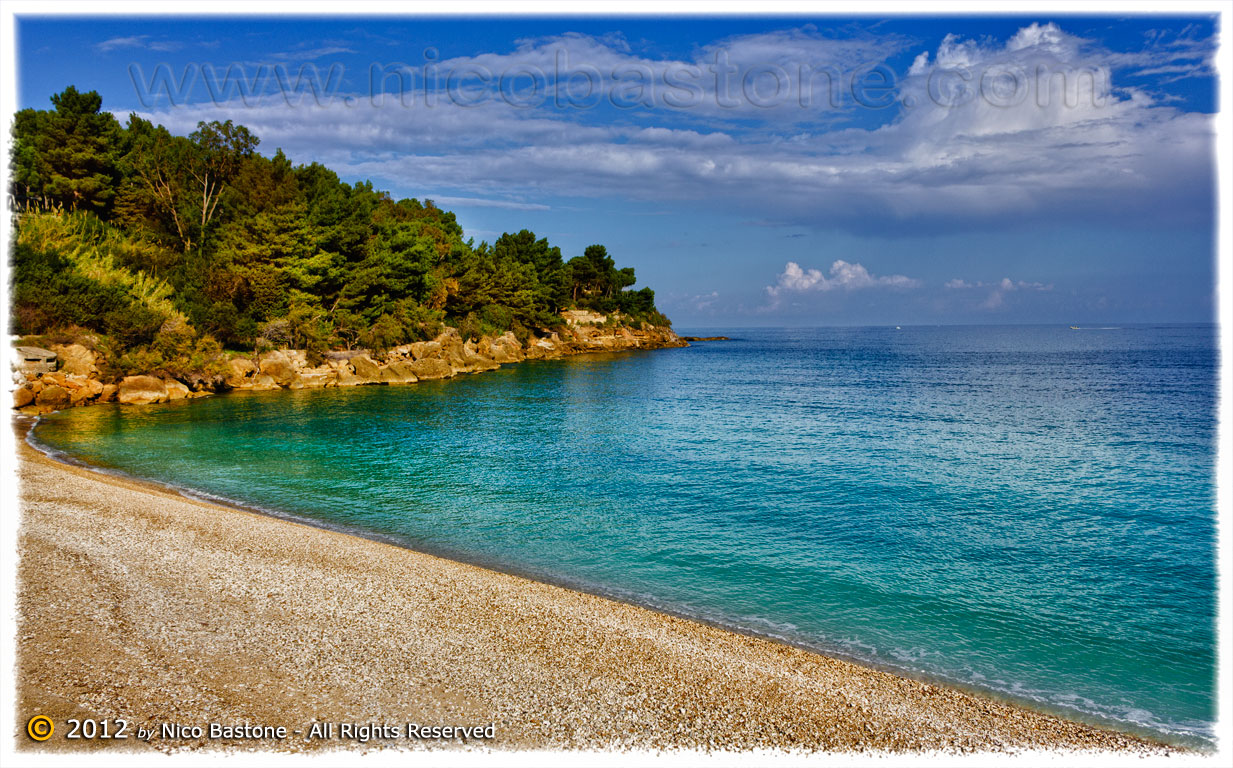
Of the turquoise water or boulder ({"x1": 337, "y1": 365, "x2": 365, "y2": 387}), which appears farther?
boulder ({"x1": 337, "y1": 365, "x2": 365, "y2": 387})

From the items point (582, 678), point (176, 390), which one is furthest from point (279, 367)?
point (582, 678)

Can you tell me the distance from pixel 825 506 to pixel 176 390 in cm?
3990

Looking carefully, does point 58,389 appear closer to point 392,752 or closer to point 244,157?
point 244,157

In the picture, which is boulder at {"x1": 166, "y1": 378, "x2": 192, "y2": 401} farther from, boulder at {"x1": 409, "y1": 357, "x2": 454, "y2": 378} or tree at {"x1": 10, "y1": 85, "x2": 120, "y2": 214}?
tree at {"x1": 10, "y1": 85, "x2": 120, "y2": 214}

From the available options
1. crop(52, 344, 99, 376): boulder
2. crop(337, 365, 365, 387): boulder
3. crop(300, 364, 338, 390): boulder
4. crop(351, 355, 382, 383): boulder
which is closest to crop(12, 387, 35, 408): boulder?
crop(52, 344, 99, 376): boulder

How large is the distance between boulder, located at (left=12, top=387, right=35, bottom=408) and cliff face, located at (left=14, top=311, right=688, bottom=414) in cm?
4

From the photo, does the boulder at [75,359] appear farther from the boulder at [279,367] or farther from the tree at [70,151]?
the tree at [70,151]

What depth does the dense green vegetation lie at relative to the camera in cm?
4000

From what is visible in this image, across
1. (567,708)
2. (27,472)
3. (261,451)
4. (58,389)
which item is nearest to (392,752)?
(567,708)

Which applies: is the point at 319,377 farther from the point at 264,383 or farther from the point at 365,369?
the point at 264,383

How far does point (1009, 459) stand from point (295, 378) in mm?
46609

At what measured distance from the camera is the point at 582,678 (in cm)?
861

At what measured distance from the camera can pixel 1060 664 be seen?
10242mm

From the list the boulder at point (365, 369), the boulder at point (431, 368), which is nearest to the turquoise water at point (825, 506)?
the boulder at point (365, 369)
